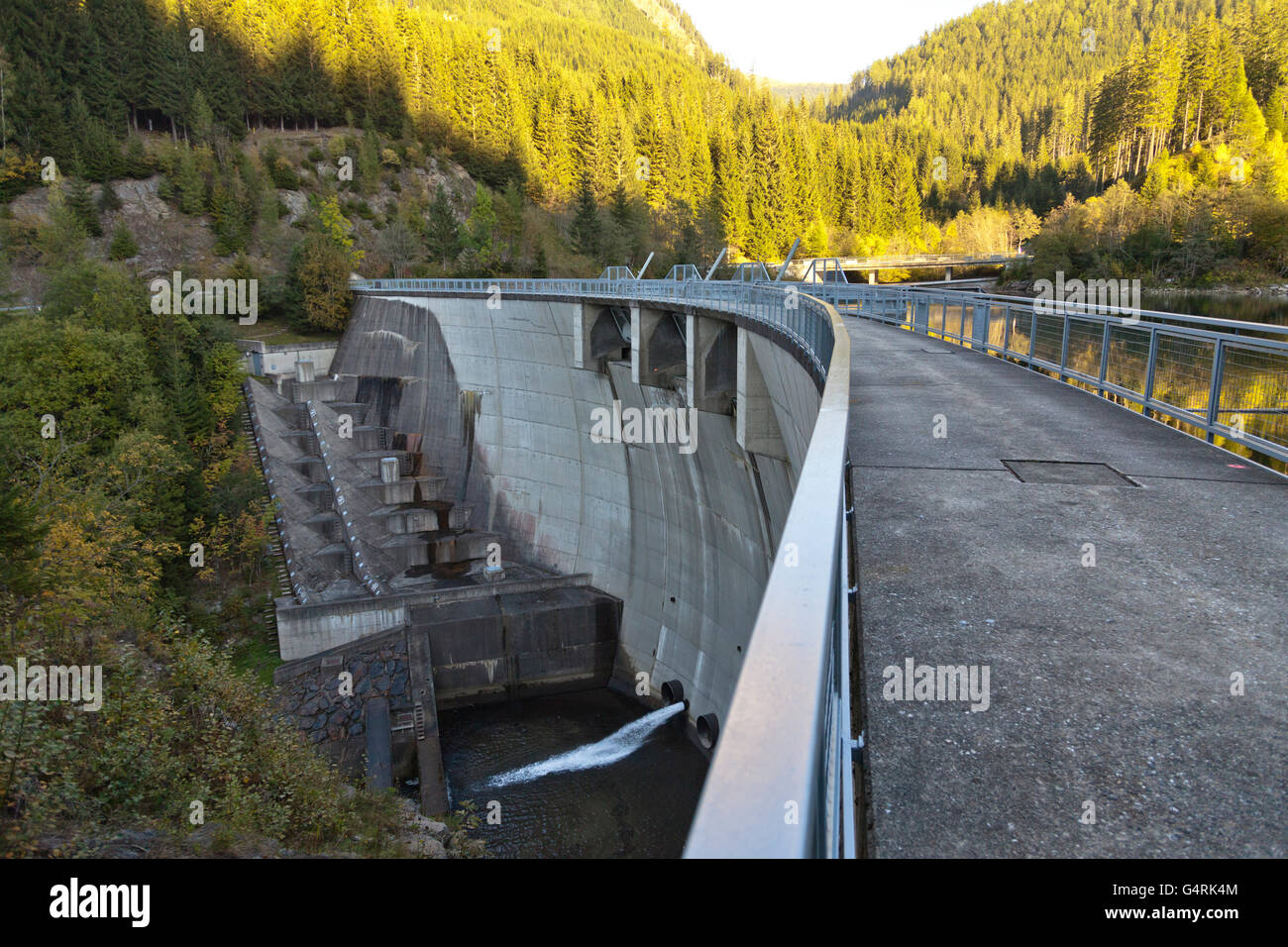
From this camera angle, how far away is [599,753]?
2512 cm

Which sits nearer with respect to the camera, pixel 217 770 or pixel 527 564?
pixel 217 770

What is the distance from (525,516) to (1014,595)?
29761mm

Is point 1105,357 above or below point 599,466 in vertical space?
above

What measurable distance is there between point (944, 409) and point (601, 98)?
92.3 m

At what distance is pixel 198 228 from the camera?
63.1 meters

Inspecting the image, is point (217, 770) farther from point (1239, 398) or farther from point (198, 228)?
point (198, 228)

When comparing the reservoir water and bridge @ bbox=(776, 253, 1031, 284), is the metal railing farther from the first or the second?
bridge @ bbox=(776, 253, 1031, 284)

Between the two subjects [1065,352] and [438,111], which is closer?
[1065,352]

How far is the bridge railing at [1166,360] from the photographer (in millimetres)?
7863

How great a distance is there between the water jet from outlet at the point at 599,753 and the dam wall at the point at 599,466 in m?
1.22

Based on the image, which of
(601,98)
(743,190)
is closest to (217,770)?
(743,190)

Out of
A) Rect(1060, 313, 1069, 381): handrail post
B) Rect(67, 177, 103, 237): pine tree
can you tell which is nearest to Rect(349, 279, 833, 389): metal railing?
Rect(1060, 313, 1069, 381): handrail post

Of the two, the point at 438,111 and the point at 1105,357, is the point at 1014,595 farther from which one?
the point at 438,111

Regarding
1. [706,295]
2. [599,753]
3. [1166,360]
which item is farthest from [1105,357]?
[599,753]
